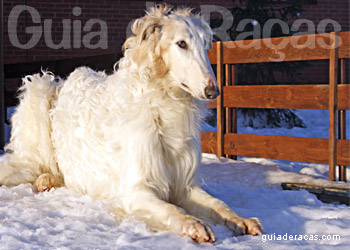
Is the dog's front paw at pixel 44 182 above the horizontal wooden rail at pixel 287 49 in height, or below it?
below

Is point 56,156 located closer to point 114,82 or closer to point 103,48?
point 114,82

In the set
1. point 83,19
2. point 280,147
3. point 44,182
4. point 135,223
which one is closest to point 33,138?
point 44,182

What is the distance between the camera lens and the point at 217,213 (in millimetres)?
3176

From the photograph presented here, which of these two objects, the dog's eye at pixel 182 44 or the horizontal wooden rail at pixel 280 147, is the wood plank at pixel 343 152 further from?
the dog's eye at pixel 182 44

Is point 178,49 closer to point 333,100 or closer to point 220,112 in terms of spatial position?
point 333,100

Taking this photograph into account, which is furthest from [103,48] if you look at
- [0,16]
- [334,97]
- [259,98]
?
[334,97]

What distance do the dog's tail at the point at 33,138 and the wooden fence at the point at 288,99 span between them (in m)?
2.83

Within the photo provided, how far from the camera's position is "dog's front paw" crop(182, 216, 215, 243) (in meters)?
2.72

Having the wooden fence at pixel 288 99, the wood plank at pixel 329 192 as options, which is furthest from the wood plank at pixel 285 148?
the wood plank at pixel 329 192

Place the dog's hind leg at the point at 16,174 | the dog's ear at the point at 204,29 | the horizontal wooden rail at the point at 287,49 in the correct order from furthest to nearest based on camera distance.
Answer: the horizontal wooden rail at the point at 287,49, the dog's hind leg at the point at 16,174, the dog's ear at the point at 204,29

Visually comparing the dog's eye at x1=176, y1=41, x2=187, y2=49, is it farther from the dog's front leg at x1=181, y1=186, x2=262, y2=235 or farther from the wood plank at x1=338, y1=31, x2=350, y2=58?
the wood plank at x1=338, y1=31, x2=350, y2=58

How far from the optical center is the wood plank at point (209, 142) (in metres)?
6.98

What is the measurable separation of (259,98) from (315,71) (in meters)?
7.04

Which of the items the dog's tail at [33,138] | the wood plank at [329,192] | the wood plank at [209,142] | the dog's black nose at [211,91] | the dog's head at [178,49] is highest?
the dog's head at [178,49]
